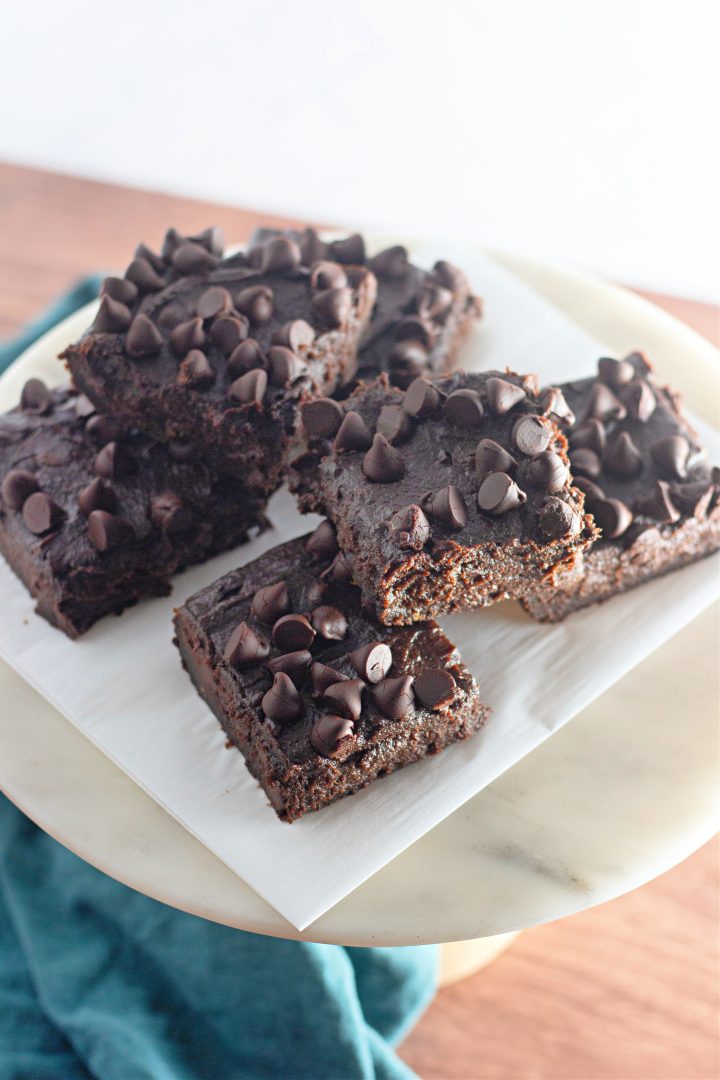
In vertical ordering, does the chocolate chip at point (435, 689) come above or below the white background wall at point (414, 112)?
below

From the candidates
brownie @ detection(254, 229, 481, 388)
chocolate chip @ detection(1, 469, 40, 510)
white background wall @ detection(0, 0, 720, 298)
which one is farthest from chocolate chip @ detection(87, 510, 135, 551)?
white background wall @ detection(0, 0, 720, 298)

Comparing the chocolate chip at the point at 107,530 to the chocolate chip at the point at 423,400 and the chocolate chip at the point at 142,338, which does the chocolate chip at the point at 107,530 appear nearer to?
the chocolate chip at the point at 142,338

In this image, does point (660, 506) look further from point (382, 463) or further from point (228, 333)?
point (228, 333)

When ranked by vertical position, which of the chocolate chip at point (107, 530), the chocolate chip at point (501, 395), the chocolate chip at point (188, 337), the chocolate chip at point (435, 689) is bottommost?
the chocolate chip at point (435, 689)

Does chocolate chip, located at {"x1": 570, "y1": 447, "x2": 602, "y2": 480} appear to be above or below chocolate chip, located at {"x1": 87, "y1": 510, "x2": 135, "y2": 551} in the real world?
below

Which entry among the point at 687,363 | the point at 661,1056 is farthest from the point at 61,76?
the point at 661,1056

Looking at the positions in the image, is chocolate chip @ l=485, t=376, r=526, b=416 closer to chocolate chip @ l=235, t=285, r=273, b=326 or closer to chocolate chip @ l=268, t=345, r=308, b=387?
chocolate chip @ l=268, t=345, r=308, b=387

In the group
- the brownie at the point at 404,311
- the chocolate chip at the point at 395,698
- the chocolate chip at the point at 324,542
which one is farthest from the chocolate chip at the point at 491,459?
the brownie at the point at 404,311

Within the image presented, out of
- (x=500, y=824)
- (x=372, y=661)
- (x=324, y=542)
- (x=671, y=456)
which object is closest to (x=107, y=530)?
(x=324, y=542)
